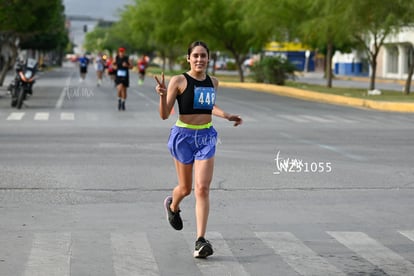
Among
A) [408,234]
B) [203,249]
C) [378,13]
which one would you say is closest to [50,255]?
[203,249]

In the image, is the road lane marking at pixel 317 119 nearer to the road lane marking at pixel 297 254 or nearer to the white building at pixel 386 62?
the road lane marking at pixel 297 254

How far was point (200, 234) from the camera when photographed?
27.0 ft

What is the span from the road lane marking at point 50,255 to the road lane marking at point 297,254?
174cm

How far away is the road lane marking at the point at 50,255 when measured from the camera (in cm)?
760

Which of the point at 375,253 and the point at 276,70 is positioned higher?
the point at 375,253

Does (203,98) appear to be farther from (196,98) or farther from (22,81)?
(22,81)

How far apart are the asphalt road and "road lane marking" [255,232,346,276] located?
0.01 meters

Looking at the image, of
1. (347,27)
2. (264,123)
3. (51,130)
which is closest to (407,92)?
(347,27)

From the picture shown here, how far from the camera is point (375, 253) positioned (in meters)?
8.44

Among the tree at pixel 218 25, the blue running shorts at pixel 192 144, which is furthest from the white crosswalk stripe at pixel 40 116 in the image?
the tree at pixel 218 25

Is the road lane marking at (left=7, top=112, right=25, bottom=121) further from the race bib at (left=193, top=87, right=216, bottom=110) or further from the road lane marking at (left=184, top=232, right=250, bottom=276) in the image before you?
the race bib at (left=193, top=87, right=216, bottom=110)

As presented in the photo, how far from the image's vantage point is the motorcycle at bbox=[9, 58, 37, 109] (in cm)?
2968

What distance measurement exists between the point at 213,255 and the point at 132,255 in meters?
0.66

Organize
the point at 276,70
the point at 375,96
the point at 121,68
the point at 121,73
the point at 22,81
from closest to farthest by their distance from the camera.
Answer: the point at 121,73 < the point at 121,68 < the point at 22,81 < the point at 375,96 < the point at 276,70
